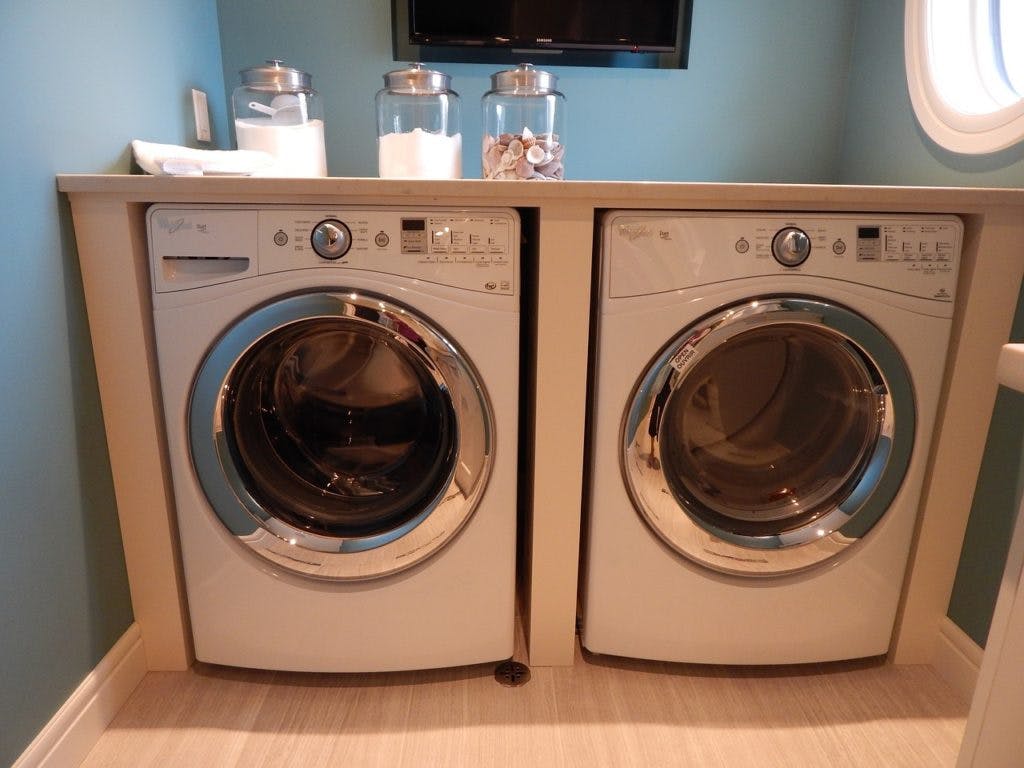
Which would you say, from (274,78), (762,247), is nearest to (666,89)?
(762,247)

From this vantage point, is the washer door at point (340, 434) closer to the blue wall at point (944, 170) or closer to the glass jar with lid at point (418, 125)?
the glass jar with lid at point (418, 125)

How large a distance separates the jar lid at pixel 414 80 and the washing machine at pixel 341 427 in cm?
64

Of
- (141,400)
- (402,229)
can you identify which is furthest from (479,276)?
(141,400)

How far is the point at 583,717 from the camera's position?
1171 mm

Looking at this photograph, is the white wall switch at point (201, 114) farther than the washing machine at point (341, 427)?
Yes

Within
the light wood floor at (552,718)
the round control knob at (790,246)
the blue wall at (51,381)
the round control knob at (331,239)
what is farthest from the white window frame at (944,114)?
the blue wall at (51,381)

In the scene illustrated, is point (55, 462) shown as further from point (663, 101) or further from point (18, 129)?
point (663, 101)

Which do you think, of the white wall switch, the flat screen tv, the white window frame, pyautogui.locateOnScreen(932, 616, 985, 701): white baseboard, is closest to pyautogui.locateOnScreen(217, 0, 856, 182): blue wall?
the flat screen tv

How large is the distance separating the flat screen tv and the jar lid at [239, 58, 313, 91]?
310 mm

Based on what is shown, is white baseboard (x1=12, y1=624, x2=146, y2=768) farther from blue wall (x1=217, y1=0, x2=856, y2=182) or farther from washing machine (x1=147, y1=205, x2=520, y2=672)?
blue wall (x1=217, y1=0, x2=856, y2=182)

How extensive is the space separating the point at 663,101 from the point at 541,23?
391 millimetres

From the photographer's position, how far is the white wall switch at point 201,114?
5.04 feet

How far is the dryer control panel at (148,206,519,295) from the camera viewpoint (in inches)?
40.3

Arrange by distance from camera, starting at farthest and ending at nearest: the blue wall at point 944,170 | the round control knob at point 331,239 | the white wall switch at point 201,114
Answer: the white wall switch at point 201,114 → the blue wall at point 944,170 → the round control knob at point 331,239
